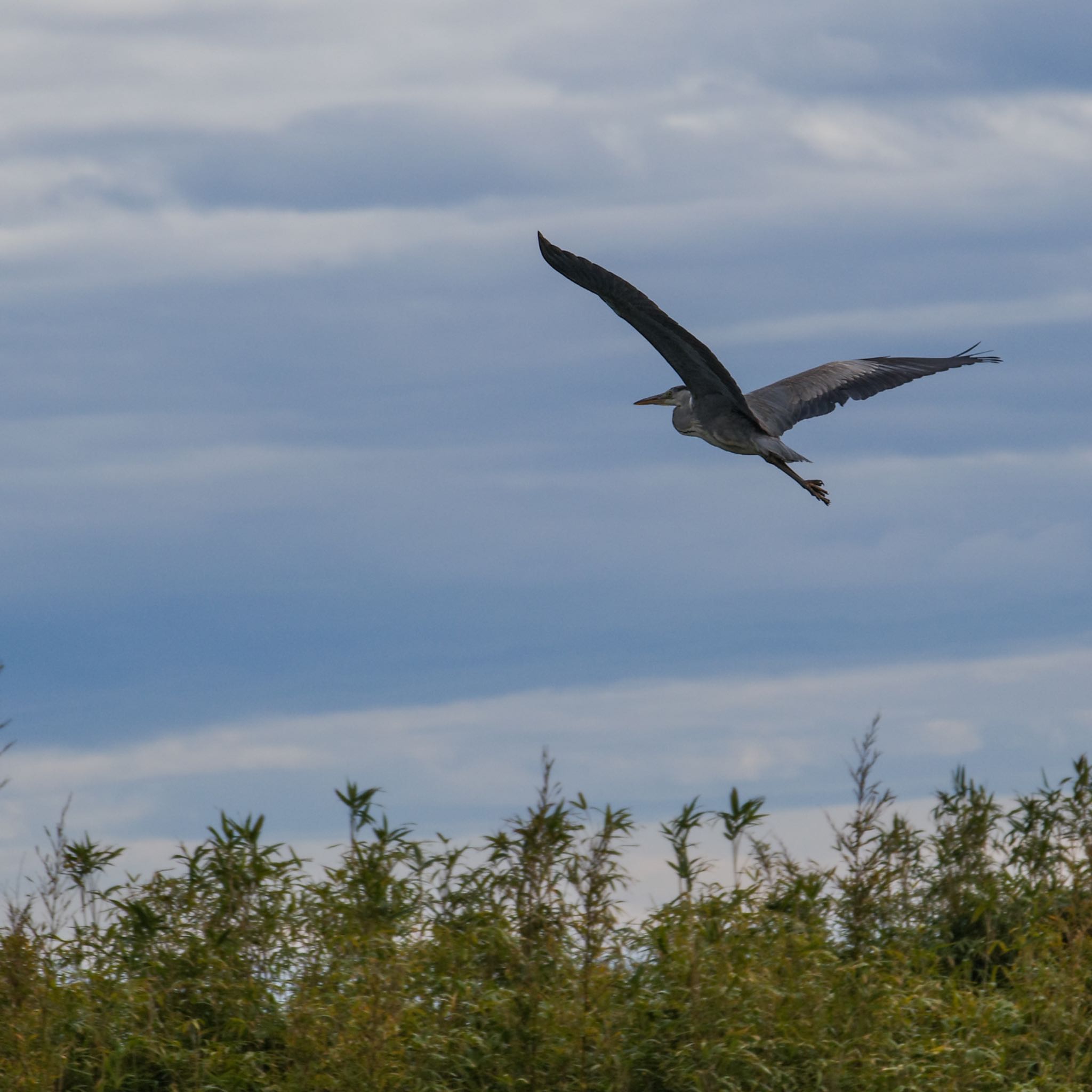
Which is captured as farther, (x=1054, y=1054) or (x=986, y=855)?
(x=986, y=855)

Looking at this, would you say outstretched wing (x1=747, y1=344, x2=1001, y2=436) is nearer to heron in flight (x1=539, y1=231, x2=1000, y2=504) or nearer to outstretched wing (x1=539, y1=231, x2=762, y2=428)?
heron in flight (x1=539, y1=231, x2=1000, y2=504)

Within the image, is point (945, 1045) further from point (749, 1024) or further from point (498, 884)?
point (498, 884)

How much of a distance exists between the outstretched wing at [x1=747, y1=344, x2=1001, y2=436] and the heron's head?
456 mm

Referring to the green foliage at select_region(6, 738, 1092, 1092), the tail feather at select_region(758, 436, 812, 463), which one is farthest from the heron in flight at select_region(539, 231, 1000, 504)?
the green foliage at select_region(6, 738, 1092, 1092)

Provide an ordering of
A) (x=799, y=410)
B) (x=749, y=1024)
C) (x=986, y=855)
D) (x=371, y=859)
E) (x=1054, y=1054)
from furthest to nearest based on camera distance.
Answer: (x=799, y=410), (x=986, y=855), (x=371, y=859), (x=1054, y=1054), (x=749, y=1024)

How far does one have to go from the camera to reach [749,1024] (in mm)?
4871

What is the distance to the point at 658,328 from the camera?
668cm

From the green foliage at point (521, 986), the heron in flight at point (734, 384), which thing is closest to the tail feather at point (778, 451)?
the heron in flight at point (734, 384)

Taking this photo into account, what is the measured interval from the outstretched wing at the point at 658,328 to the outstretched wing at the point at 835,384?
3.35 ft

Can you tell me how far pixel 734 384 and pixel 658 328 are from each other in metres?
0.72

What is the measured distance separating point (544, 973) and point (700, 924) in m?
0.67

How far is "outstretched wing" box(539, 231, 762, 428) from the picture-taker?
615 cm

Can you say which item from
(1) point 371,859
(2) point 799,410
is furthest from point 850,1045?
(2) point 799,410

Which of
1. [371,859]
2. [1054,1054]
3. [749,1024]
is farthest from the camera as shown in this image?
[371,859]
